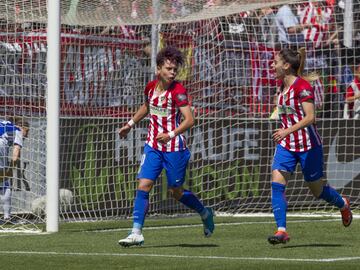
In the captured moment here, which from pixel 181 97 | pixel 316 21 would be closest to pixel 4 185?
pixel 181 97

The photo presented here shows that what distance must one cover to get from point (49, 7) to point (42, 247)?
3.27 meters

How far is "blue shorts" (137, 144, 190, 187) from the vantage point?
11.5 meters

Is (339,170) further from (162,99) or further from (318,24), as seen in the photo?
(162,99)

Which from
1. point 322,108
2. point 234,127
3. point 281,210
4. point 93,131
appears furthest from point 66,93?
point 281,210

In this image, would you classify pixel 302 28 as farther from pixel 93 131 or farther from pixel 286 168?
pixel 286 168

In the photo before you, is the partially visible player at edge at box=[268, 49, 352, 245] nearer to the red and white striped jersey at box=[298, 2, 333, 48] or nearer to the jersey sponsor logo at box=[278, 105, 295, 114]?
the jersey sponsor logo at box=[278, 105, 295, 114]

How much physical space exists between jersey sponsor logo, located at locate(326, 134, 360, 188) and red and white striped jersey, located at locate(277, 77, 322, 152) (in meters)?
6.26

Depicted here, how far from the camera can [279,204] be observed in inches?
454

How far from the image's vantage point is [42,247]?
37.7ft

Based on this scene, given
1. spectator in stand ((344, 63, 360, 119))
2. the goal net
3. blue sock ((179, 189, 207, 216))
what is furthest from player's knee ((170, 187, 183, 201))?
spectator in stand ((344, 63, 360, 119))

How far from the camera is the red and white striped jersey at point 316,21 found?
780 inches

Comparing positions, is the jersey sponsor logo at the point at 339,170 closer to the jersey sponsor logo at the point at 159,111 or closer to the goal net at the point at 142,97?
the goal net at the point at 142,97

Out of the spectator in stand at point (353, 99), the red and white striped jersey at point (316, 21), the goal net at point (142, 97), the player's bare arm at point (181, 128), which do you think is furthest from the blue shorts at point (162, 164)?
the red and white striped jersey at point (316, 21)

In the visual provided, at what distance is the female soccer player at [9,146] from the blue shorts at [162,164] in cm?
446
